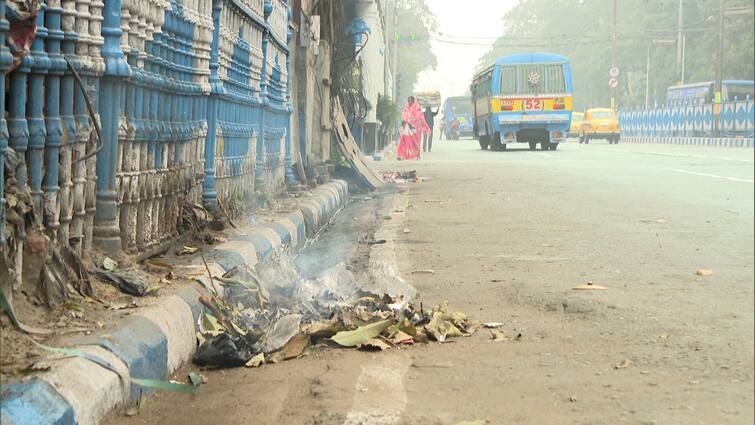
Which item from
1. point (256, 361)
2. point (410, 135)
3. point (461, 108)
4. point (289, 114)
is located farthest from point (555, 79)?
point (461, 108)

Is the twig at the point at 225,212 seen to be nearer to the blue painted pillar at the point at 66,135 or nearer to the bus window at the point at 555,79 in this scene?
the blue painted pillar at the point at 66,135

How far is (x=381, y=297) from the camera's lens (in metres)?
4.44

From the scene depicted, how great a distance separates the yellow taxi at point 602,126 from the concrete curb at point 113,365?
136 ft

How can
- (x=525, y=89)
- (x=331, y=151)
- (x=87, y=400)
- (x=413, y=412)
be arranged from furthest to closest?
(x=525, y=89)
(x=331, y=151)
(x=413, y=412)
(x=87, y=400)

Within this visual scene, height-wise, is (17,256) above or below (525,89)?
below

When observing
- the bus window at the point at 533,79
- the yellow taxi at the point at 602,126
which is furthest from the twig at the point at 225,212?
the yellow taxi at the point at 602,126

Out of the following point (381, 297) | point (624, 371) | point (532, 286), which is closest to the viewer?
point (624, 371)

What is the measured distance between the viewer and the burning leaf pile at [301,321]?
3.69 m

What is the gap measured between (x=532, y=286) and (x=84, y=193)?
2.34 meters

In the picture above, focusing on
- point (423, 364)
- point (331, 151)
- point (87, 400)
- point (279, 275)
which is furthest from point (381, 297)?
point (331, 151)

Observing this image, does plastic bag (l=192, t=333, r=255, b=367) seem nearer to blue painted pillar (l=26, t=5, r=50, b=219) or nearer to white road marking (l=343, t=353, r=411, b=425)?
white road marking (l=343, t=353, r=411, b=425)

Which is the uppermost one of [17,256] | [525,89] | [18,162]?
[525,89]

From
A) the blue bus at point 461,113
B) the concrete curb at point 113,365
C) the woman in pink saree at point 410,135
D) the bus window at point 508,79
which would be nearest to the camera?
the concrete curb at point 113,365

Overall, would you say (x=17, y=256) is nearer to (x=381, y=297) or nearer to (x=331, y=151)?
(x=381, y=297)
